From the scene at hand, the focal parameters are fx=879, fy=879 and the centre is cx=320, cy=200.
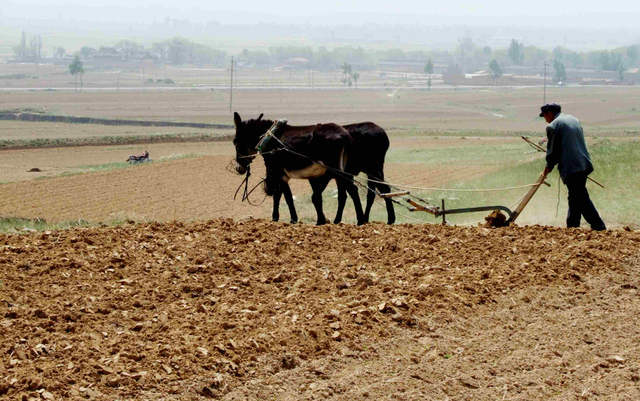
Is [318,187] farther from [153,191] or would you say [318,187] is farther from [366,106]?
[366,106]

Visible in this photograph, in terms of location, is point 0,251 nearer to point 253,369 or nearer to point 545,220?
point 253,369

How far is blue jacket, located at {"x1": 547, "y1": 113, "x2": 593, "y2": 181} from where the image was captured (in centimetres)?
1234

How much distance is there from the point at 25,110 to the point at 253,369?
102239mm

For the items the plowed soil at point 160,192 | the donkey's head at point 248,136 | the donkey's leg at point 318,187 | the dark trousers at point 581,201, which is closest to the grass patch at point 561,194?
the plowed soil at point 160,192

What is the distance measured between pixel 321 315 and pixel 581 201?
5745 mm

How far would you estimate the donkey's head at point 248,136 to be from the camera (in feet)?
54.2

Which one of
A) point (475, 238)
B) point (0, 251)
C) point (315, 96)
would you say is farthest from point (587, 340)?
point (315, 96)

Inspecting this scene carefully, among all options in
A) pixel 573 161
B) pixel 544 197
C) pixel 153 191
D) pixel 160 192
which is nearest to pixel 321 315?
pixel 573 161

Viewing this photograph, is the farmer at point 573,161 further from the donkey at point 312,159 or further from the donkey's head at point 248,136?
the donkey's head at point 248,136

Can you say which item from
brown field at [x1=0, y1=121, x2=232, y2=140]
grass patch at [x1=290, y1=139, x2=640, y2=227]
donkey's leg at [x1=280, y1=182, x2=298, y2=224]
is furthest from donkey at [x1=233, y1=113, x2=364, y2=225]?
brown field at [x1=0, y1=121, x2=232, y2=140]

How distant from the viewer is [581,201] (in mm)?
12516

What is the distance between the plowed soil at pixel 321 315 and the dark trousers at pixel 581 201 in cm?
55

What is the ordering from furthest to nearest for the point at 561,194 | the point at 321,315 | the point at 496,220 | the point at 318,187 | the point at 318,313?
the point at 561,194, the point at 318,187, the point at 496,220, the point at 318,313, the point at 321,315

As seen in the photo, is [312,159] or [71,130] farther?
[71,130]
